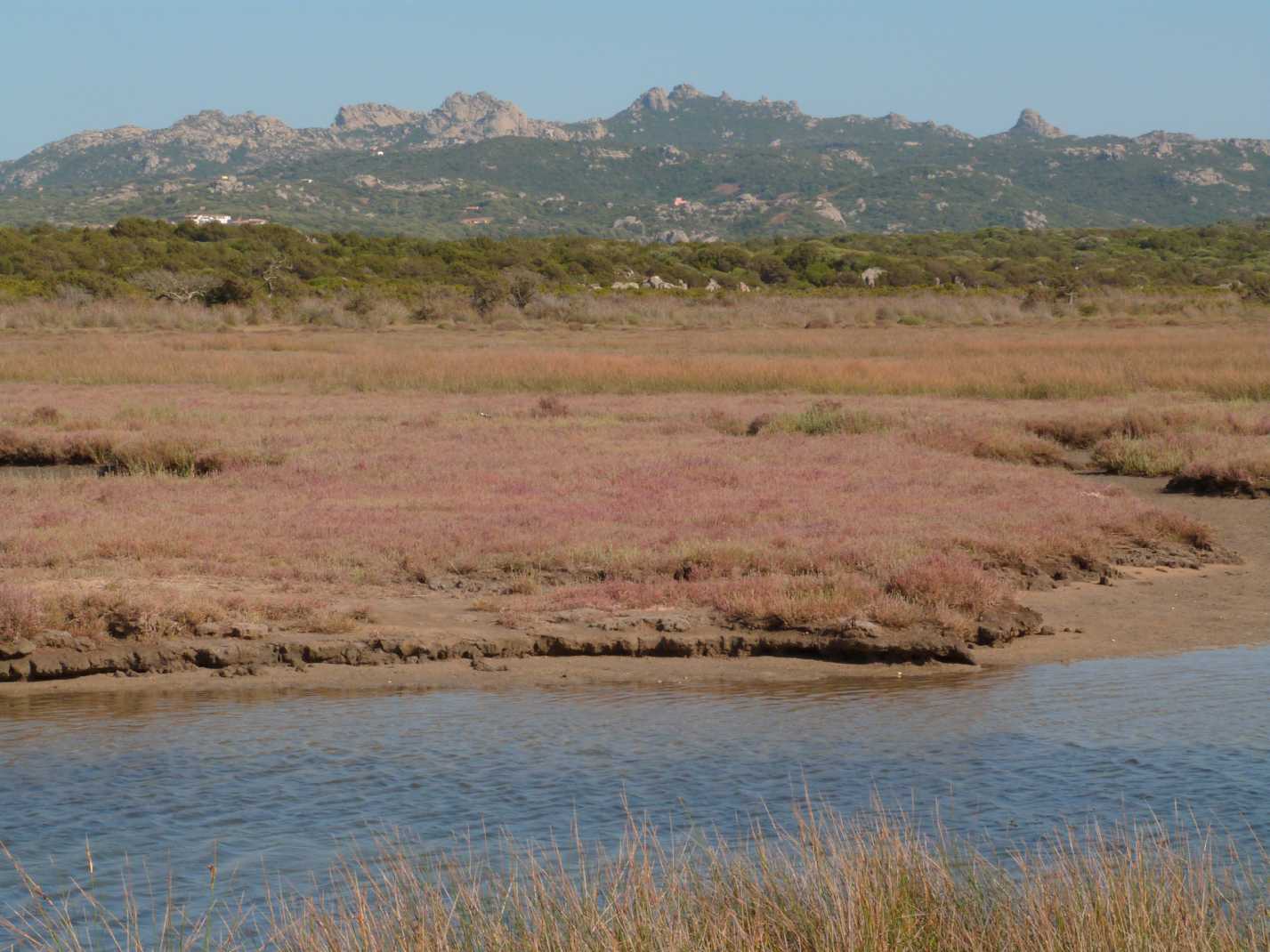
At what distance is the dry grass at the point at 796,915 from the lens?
472cm

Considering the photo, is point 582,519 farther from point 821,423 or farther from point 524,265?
point 524,265

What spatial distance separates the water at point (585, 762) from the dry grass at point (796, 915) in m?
1.06

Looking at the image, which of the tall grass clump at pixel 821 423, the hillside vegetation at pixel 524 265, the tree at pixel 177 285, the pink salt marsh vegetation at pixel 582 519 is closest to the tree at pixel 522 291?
the hillside vegetation at pixel 524 265

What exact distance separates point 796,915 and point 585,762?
3.43 m

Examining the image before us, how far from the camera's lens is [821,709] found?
379 inches

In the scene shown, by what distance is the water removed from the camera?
7.21 metres

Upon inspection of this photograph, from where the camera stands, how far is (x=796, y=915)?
16.6 ft

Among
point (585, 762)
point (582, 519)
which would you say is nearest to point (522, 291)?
point (582, 519)

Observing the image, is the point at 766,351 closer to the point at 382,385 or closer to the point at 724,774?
the point at 382,385

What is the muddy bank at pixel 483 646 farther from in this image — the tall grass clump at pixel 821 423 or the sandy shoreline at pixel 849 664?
the tall grass clump at pixel 821 423

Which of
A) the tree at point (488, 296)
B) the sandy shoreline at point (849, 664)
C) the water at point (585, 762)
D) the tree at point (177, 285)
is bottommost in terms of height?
the sandy shoreline at point (849, 664)

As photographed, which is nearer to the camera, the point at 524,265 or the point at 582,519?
the point at 582,519

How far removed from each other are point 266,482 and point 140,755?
9519mm

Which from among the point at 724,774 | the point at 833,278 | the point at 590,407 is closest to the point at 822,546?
the point at 724,774
